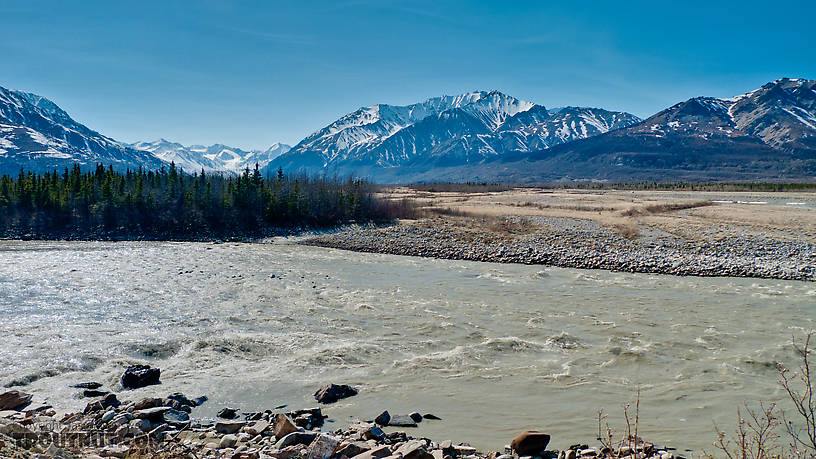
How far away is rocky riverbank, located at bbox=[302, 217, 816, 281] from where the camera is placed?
28812 millimetres

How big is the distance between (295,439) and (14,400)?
20.7 feet

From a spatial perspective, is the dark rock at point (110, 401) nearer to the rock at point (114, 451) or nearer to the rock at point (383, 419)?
the rock at point (114, 451)

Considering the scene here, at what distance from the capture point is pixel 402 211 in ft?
199

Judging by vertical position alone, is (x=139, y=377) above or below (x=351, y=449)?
below

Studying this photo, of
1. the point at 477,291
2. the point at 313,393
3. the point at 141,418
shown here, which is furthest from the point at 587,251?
the point at 141,418

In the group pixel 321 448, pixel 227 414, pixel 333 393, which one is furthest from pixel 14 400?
pixel 321 448

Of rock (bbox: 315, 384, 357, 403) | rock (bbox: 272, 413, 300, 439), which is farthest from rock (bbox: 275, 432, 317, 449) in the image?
rock (bbox: 315, 384, 357, 403)

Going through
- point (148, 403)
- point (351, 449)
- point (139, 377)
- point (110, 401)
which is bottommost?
point (139, 377)

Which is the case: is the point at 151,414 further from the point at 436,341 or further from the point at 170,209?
the point at 170,209

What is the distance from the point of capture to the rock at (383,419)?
8820 millimetres

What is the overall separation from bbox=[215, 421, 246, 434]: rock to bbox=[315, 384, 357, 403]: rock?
2001 millimetres

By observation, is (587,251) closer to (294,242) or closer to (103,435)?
(294,242)

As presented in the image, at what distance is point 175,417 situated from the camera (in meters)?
8.61

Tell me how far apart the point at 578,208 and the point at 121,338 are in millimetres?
62292
